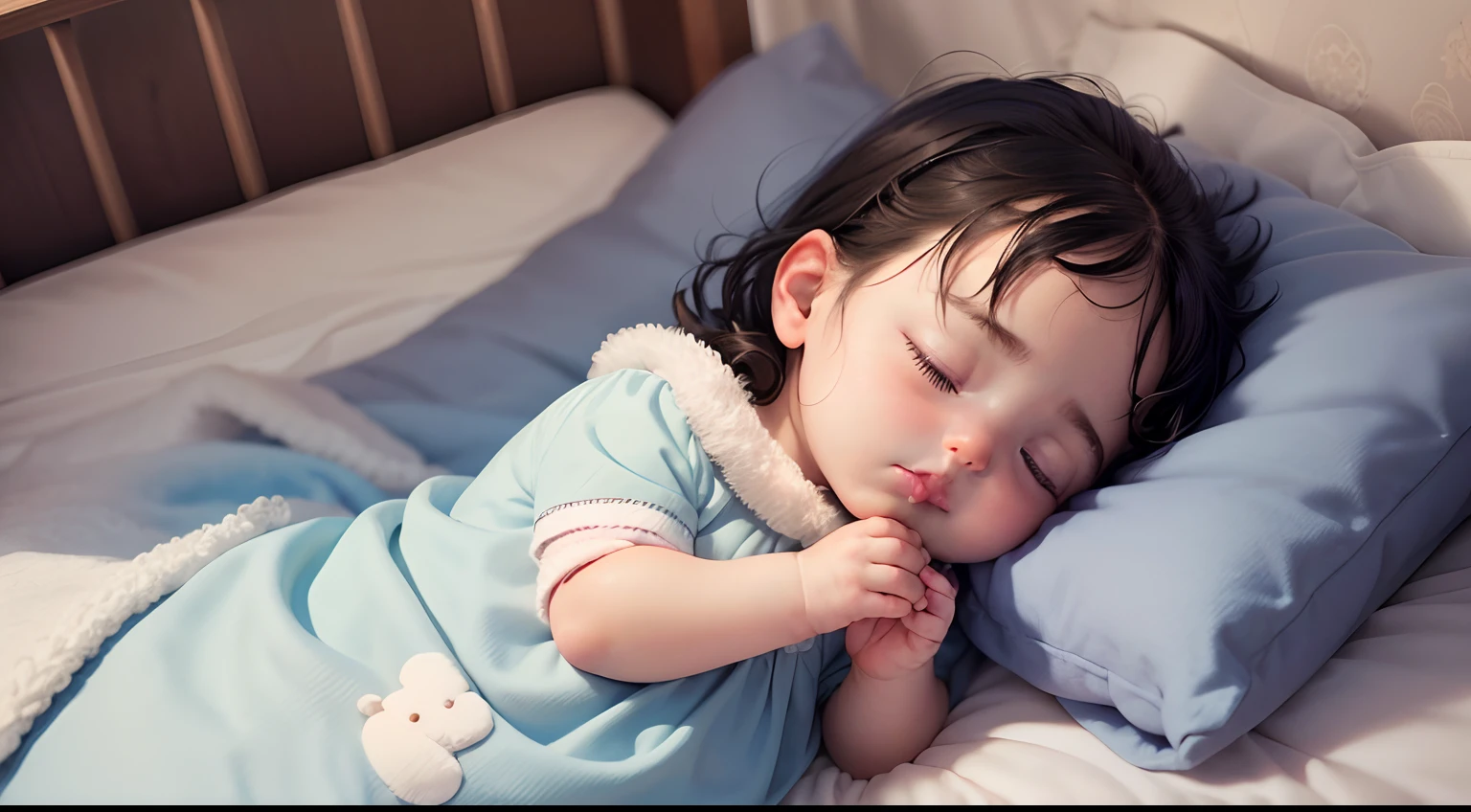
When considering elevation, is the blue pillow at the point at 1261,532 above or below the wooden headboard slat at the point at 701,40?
below

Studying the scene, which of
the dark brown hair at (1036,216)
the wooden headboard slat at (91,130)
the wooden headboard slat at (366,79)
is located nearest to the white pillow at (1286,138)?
the dark brown hair at (1036,216)

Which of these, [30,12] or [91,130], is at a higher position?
[30,12]

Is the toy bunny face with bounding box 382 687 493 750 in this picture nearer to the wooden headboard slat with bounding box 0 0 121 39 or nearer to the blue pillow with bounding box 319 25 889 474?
the blue pillow with bounding box 319 25 889 474

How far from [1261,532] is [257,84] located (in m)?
1.23

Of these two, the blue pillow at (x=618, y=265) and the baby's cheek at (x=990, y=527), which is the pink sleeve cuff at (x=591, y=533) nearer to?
the baby's cheek at (x=990, y=527)

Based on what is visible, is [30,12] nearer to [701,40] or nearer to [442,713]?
[442,713]

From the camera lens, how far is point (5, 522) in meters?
0.97

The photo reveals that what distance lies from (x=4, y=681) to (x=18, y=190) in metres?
0.70

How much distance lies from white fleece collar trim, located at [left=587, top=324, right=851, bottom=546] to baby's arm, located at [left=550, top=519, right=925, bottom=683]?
0.08 meters

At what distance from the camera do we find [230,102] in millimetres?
1316

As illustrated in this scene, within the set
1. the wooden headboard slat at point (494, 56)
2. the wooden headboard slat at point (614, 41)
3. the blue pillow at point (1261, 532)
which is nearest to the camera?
the blue pillow at point (1261, 532)

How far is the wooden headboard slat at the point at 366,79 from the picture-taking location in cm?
136

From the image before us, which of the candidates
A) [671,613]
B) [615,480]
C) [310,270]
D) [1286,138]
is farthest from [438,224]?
[1286,138]

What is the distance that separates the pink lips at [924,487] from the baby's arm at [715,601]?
3cm
